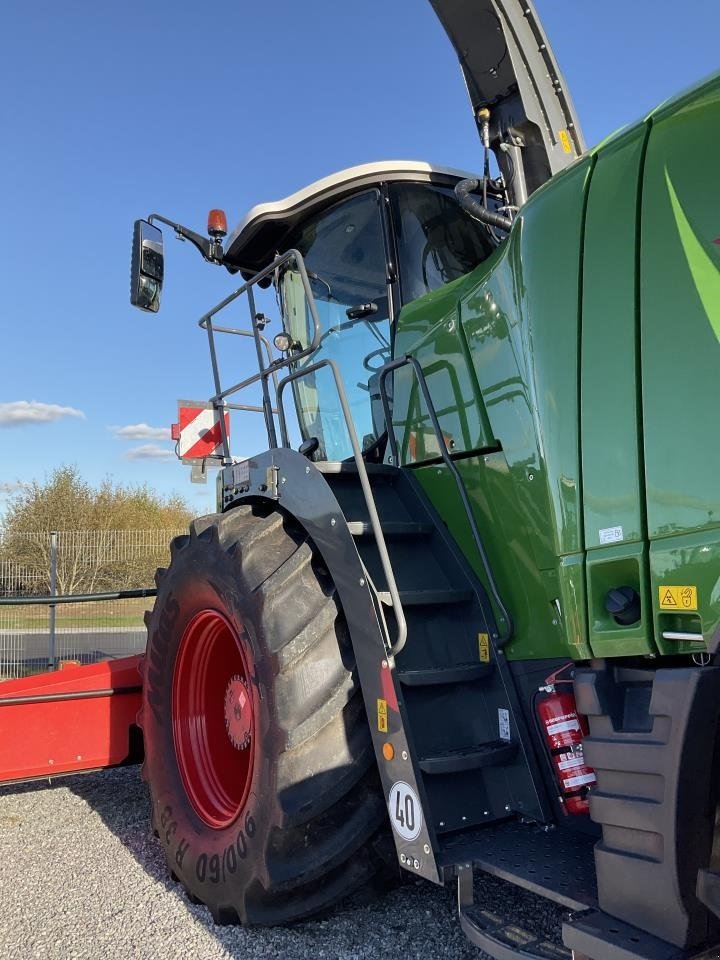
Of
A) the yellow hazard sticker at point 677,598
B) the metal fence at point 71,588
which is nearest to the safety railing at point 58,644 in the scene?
the metal fence at point 71,588

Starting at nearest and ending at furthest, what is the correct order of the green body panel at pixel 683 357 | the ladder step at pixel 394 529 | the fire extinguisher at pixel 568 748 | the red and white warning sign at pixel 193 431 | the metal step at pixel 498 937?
the green body panel at pixel 683 357 → the metal step at pixel 498 937 → the fire extinguisher at pixel 568 748 → the ladder step at pixel 394 529 → the red and white warning sign at pixel 193 431

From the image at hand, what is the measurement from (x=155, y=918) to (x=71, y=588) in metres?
10.5

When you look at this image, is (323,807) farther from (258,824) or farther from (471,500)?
(471,500)

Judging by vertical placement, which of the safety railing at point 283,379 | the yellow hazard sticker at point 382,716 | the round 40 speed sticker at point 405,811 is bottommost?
the round 40 speed sticker at point 405,811

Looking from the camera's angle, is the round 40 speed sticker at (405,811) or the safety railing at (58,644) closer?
the round 40 speed sticker at (405,811)

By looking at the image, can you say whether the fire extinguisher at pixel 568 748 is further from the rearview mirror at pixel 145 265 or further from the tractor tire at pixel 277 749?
the rearview mirror at pixel 145 265

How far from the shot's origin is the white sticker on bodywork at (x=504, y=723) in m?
2.61

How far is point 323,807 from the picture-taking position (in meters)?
2.51

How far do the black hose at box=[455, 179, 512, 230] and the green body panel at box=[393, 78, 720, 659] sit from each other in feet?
1.71

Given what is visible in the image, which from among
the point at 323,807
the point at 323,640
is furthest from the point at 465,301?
the point at 323,807

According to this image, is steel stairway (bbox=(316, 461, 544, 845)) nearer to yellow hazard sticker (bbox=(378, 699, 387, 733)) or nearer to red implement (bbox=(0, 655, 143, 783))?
yellow hazard sticker (bbox=(378, 699, 387, 733))

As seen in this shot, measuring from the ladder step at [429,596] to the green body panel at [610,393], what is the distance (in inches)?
6.0

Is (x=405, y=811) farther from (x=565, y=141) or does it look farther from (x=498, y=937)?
(x=565, y=141)

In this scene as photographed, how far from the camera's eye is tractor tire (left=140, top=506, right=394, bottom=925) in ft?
8.34
